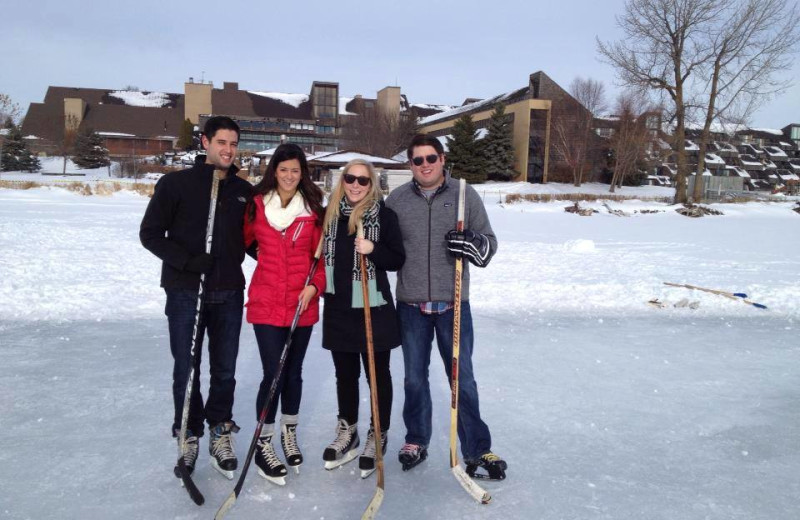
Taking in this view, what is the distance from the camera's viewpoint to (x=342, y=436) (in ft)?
10.3

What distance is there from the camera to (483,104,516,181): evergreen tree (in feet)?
136

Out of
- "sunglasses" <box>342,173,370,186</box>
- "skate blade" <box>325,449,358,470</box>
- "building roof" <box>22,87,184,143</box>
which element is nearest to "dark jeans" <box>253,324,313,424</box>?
"skate blade" <box>325,449,358,470</box>

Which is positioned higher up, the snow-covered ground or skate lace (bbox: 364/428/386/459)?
skate lace (bbox: 364/428/386/459)

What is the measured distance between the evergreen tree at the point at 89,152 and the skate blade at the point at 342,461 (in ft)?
168

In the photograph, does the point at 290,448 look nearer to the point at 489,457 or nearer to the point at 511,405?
the point at 489,457

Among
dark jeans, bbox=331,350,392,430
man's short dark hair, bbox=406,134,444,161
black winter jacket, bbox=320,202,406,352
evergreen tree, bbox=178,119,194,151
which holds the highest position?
evergreen tree, bbox=178,119,194,151

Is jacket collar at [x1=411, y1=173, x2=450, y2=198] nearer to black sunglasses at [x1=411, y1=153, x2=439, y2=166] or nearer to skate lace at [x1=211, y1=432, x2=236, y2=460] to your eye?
black sunglasses at [x1=411, y1=153, x2=439, y2=166]

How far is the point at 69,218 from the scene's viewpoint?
52.5ft

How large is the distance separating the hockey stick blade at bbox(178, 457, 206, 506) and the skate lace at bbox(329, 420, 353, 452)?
2.27 feet

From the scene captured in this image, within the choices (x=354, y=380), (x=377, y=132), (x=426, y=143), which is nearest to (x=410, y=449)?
(x=354, y=380)

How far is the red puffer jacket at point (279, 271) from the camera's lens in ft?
9.40

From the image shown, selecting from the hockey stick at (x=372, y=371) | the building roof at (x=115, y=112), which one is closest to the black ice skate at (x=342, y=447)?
the hockey stick at (x=372, y=371)

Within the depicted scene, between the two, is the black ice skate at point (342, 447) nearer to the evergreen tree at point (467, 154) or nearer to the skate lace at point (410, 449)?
the skate lace at point (410, 449)

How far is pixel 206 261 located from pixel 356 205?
2.48 ft
